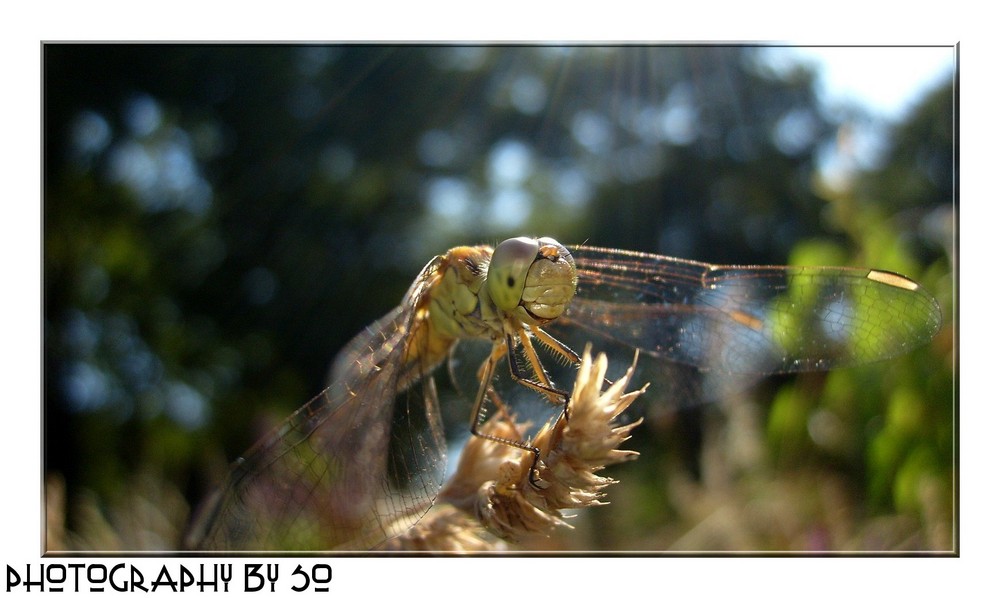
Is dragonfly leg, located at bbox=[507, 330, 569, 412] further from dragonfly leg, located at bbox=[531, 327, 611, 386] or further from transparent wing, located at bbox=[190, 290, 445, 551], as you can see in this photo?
transparent wing, located at bbox=[190, 290, 445, 551]

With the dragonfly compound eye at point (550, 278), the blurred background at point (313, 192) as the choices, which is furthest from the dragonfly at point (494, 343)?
the blurred background at point (313, 192)

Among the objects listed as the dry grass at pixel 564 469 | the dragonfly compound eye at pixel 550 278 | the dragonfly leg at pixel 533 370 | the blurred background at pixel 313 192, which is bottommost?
the dry grass at pixel 564 469

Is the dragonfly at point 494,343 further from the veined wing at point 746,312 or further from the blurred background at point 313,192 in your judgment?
the blurred background at point 313,192

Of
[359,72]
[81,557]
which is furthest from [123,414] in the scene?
[81,557]

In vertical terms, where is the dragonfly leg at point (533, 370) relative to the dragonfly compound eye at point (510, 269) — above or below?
below

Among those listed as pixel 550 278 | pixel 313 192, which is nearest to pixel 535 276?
pixel 550 278

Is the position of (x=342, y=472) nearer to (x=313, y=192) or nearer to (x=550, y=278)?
(x=550, y=278)

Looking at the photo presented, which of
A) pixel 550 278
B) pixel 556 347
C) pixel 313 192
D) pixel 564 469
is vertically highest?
pixel 313 192
